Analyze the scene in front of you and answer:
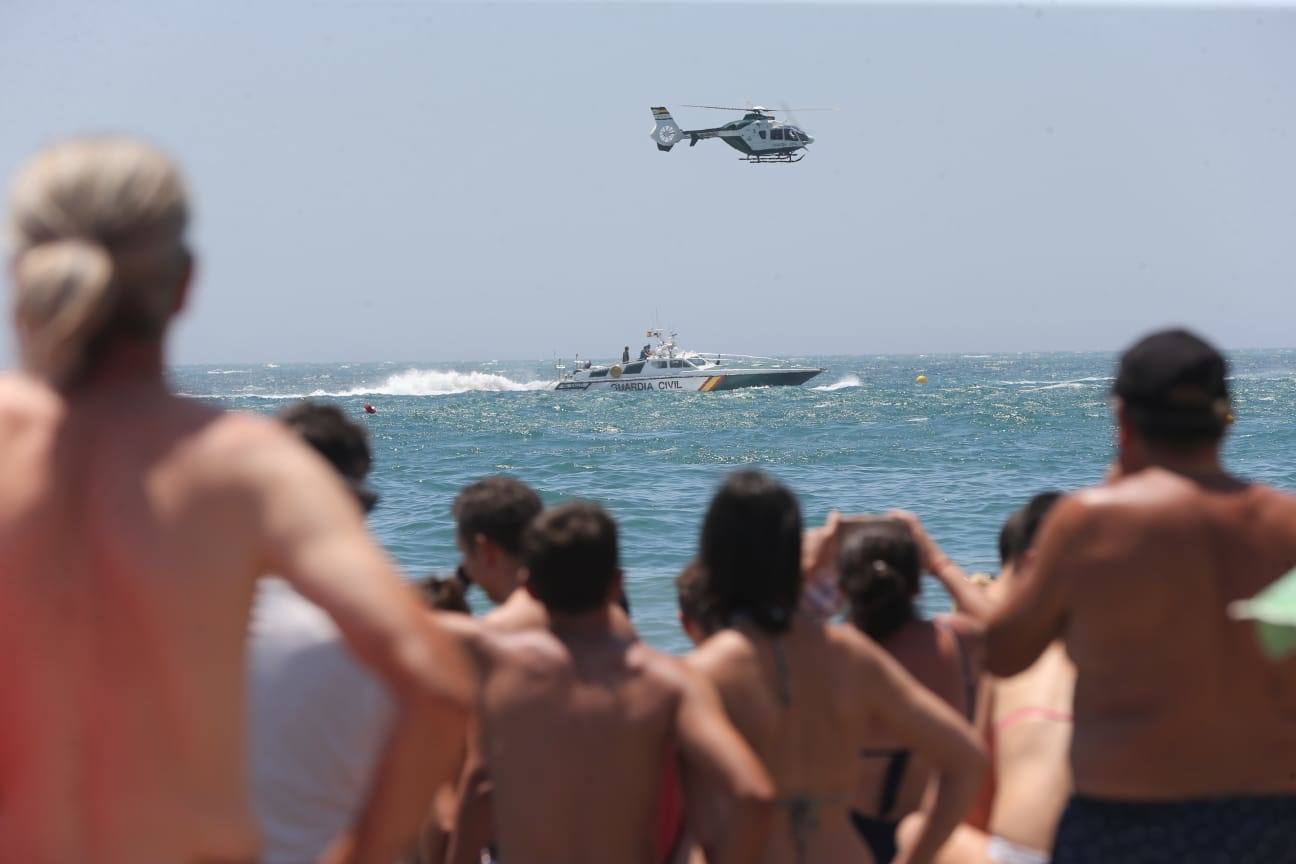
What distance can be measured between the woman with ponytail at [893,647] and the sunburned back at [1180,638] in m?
0.75

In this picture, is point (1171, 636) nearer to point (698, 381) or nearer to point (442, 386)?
point (698, 381)

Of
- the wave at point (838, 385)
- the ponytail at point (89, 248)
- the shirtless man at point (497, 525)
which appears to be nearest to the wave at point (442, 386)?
the wave at point (838, 385)

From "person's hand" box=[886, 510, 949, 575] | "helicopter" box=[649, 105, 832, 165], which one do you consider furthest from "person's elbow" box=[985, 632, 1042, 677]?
"helicopter" box=[649, 105, 832, 165]

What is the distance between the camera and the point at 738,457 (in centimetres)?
2630

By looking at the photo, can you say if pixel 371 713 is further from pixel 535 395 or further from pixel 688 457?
pixel 535 395

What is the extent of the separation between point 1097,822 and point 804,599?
982 mm

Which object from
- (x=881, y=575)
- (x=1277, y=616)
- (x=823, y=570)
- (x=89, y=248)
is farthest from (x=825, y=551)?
(x=89, y=248)

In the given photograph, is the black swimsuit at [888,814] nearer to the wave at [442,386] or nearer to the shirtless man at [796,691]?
the shirtless man at [796,691]

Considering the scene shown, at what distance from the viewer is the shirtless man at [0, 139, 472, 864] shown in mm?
1417

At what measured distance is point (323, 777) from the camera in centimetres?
210

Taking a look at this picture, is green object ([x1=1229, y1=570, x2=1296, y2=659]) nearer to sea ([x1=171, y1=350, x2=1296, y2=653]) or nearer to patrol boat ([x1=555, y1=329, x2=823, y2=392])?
sea ([x1=171, y1=350, x2=1296, y2=653])

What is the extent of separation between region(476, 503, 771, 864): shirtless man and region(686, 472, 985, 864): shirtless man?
4.2 inches

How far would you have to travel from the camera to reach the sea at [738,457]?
41.9 ft

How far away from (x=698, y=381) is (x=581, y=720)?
53166 mm
